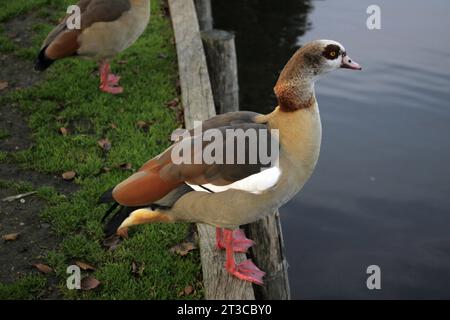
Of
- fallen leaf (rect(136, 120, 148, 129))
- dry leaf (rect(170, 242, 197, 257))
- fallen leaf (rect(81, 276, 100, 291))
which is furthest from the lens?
fallen leaf (rect(136, 120, 148, 129))

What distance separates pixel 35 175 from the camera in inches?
202

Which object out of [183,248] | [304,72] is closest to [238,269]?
[183,248]

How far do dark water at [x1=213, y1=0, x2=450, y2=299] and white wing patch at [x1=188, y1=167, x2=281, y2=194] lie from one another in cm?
294

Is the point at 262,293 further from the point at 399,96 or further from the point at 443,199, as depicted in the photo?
the point at 399,96

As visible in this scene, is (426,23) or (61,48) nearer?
(61,48)

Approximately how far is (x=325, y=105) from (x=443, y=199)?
9.33ft

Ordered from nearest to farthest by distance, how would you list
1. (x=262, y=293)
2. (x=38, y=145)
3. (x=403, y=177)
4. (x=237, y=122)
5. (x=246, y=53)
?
(x=237, y=122) → (x=262, y=293) → (x=38, y=145) → (x=403, y=177) → (x=246, y=53)

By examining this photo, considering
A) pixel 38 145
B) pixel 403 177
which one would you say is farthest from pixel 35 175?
pixel 403 177

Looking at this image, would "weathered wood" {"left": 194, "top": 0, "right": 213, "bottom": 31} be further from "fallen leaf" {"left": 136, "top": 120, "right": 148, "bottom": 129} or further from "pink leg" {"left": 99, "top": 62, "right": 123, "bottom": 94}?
"fallen leaf" {"left": 136, "top": 120, "right": 148, "bottom": 129}

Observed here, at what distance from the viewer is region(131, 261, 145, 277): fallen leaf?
400cm

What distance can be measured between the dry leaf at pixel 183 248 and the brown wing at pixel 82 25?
3.14m

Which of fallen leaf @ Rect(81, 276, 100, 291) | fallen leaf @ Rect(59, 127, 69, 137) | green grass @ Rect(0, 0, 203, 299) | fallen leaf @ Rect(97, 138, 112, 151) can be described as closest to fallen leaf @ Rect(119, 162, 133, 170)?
green grass @ Rect(0, 0, 203, 299)

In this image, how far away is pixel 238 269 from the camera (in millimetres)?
3576

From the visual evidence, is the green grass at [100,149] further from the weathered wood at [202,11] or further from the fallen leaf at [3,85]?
the weathered wood at [202,11]
